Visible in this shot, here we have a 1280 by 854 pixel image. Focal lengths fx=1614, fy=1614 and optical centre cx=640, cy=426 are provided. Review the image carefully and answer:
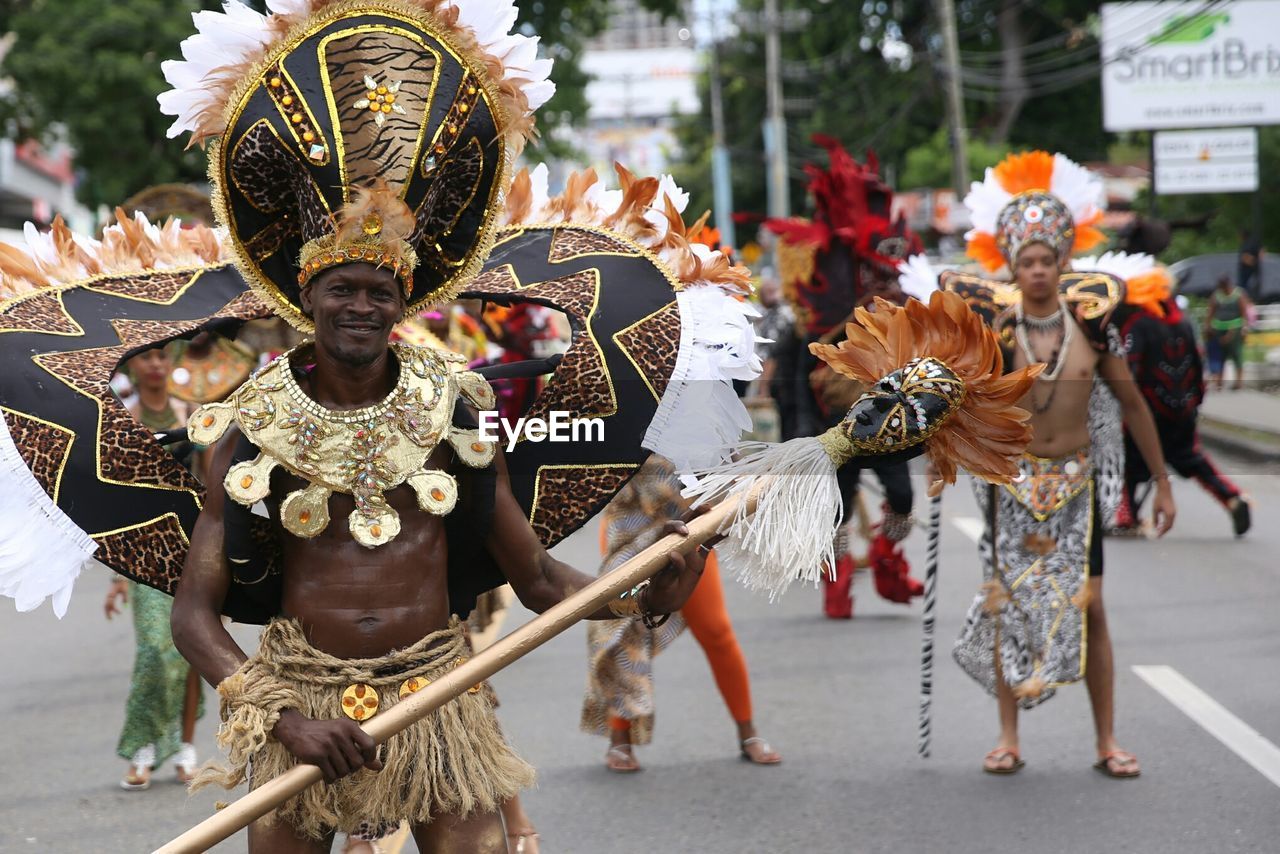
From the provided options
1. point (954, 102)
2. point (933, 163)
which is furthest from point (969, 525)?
point (933, 163)

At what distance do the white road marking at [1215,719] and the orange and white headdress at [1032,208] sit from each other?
79.0 inches

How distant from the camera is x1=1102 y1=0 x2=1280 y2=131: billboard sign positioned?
2639 centimetres

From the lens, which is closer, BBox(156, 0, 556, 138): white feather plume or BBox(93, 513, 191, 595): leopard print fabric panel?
BBox(156, 0, 556, 138): white feather plume

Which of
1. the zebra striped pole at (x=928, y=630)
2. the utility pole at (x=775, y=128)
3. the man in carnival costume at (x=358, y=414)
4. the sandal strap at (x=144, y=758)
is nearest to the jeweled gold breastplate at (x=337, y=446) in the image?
the man in carnival costume at (x=358, y=414)

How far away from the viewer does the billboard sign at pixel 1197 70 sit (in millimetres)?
26391

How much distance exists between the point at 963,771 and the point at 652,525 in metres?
1.52

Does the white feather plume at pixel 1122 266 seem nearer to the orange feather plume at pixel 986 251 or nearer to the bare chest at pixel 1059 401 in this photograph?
the orange feather plume at pixel 986 251

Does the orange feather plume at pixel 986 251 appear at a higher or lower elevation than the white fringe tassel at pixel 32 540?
higher

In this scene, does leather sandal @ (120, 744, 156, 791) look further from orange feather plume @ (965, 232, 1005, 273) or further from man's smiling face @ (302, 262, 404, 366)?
orange feather plume @ (965, 232, 1005, 273)

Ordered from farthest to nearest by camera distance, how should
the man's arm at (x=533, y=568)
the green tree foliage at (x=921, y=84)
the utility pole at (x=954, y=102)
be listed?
1. the green tree foliage at (x=921, y=84)
2. the utility pole at (x=954, y=102)
3. the man's arm at (x=533, y=568)

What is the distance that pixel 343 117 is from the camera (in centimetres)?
315

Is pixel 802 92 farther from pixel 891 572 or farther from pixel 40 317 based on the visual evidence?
pixel 40 317

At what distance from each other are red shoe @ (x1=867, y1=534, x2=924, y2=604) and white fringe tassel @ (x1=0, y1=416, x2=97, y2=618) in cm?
569

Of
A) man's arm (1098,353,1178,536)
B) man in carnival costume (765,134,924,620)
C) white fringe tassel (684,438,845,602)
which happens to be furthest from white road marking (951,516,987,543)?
white fringe tassel (684,438,845,602)
